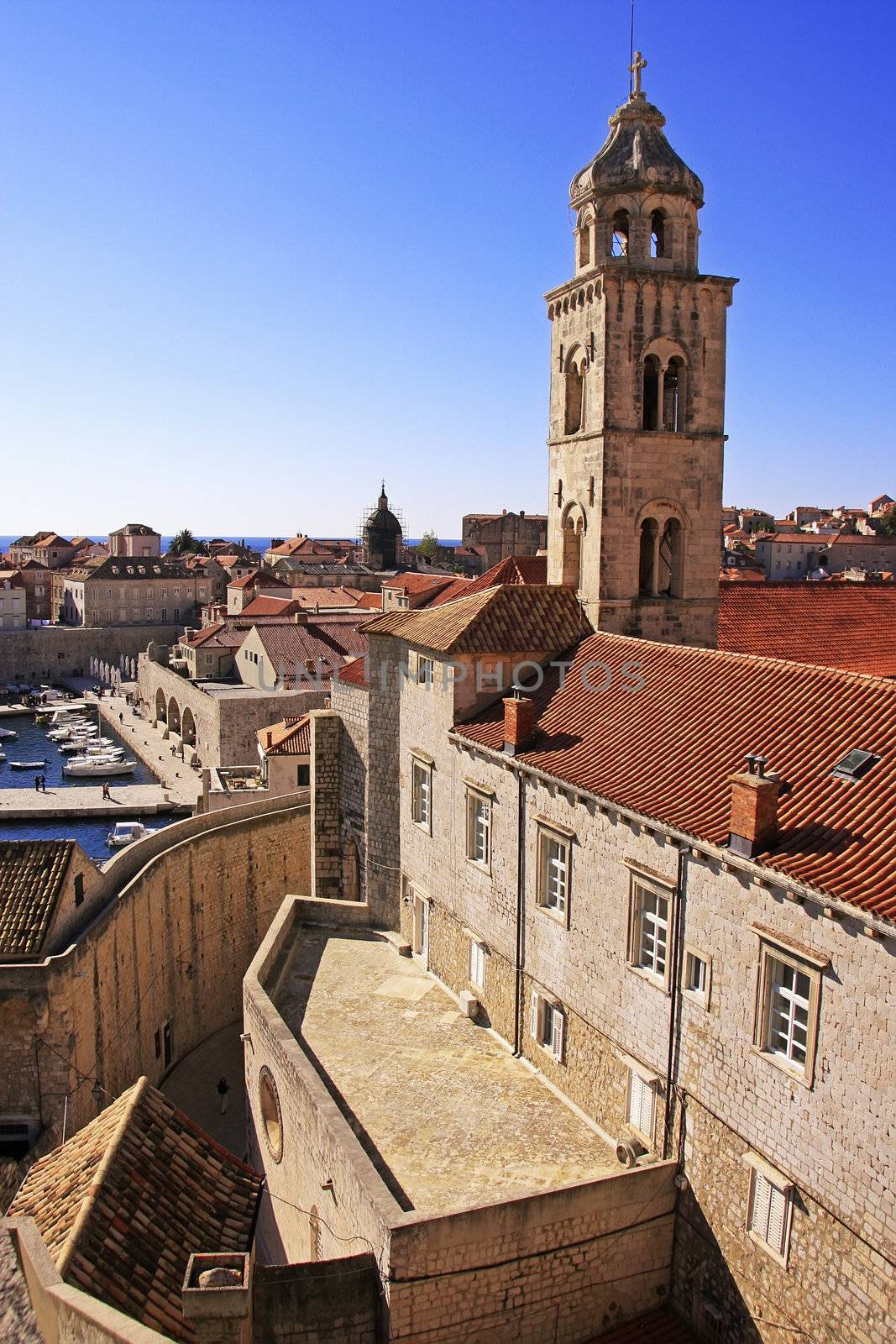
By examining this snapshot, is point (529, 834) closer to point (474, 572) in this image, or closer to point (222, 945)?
point (222, 945)

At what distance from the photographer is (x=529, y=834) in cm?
1672

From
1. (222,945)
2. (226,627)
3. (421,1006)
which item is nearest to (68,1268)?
(421,1006)

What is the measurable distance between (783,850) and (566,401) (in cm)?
1379

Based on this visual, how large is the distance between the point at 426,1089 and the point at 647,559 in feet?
39.7

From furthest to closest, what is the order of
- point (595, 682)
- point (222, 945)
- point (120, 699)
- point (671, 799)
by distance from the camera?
point (120, 699), point (222, 945), point (595, 682), point (671, 799)

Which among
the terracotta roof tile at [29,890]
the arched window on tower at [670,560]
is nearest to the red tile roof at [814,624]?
the arched window on tower at [670,560]

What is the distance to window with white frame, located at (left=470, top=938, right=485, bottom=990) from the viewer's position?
726 inches

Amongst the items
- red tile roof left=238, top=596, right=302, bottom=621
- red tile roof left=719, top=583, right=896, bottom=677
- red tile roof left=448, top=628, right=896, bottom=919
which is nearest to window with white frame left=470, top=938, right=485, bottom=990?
red tile roof left=448, top=628, right=896, bottom=919

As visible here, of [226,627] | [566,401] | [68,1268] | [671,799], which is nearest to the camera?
[68,1268]

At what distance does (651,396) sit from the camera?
22578 millimetres

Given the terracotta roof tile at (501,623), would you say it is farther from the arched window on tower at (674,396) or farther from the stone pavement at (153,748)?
the stone pavement at (153,748)

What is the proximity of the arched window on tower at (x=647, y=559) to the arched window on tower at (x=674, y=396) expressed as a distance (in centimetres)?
208

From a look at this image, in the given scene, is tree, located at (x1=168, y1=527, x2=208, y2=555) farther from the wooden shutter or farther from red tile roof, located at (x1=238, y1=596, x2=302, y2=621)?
the wooden shutter

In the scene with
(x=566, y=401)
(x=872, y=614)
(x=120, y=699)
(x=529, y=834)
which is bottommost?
(x=120, y=699)
